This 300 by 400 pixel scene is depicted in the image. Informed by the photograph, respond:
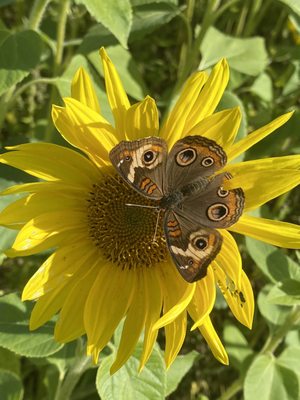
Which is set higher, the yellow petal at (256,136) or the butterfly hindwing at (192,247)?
the yellow petal at (256,136)

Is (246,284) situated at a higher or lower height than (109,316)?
higher

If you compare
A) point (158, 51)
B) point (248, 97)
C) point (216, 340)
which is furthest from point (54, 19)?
point (216, 340)

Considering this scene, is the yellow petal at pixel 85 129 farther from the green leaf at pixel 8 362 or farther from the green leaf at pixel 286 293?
the green leaf at pixel 8 362

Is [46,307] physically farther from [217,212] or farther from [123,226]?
[217,212]

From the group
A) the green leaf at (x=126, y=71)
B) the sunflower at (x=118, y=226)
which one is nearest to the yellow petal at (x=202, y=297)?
the sunflower at (x=118, y=226)

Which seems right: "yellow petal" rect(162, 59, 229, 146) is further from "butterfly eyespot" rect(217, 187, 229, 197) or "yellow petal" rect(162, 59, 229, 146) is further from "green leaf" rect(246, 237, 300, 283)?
"green leaf" rect(246, 237, 300, 283)

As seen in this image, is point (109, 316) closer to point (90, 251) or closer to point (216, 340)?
point (90, 251)
